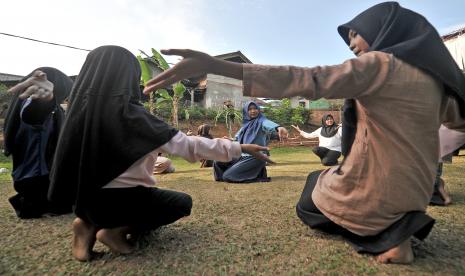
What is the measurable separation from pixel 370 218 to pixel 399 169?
0.35 meters

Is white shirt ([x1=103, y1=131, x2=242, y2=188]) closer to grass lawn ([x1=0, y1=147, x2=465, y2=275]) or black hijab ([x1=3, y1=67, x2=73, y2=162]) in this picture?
grass lawn ([x1=0, y1=147, x2=465, y2=275])

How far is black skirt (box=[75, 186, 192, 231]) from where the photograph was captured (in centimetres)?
183

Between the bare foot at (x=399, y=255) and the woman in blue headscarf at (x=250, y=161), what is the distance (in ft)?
11.1

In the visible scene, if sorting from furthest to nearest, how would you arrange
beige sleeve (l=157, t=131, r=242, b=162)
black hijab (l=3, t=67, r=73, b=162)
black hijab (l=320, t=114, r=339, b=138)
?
black hijab (l=320, t=114, r=339, b=138) → black hijab (l=3, t=67, r=73, b=162) → beige sleeve (l=157, t=131, r=242, b=162)

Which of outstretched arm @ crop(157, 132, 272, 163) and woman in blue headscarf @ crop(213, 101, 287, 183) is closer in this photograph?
outstretched arm @ crop(157, 132, 272, 163)

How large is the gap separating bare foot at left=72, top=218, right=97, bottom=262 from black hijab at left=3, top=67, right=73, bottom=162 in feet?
4.68

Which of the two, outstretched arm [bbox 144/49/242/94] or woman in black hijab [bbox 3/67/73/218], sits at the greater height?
outstretched arm [bbox 144/49/242/94]

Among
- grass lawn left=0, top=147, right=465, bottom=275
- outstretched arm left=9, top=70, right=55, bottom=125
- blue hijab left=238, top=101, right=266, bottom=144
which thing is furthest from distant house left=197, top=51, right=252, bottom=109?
grass lawn left=0, top=147, right=465, bottom=275

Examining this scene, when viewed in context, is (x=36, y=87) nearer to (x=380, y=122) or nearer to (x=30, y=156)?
(x=30, y=156)

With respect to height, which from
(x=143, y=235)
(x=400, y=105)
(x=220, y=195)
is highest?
(x=400, y=105)

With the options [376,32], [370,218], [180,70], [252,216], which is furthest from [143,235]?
[376,32]

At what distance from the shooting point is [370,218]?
181 cm

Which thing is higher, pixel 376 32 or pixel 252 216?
pixel 376 32

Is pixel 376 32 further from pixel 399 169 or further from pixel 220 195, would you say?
pixel 220 195
